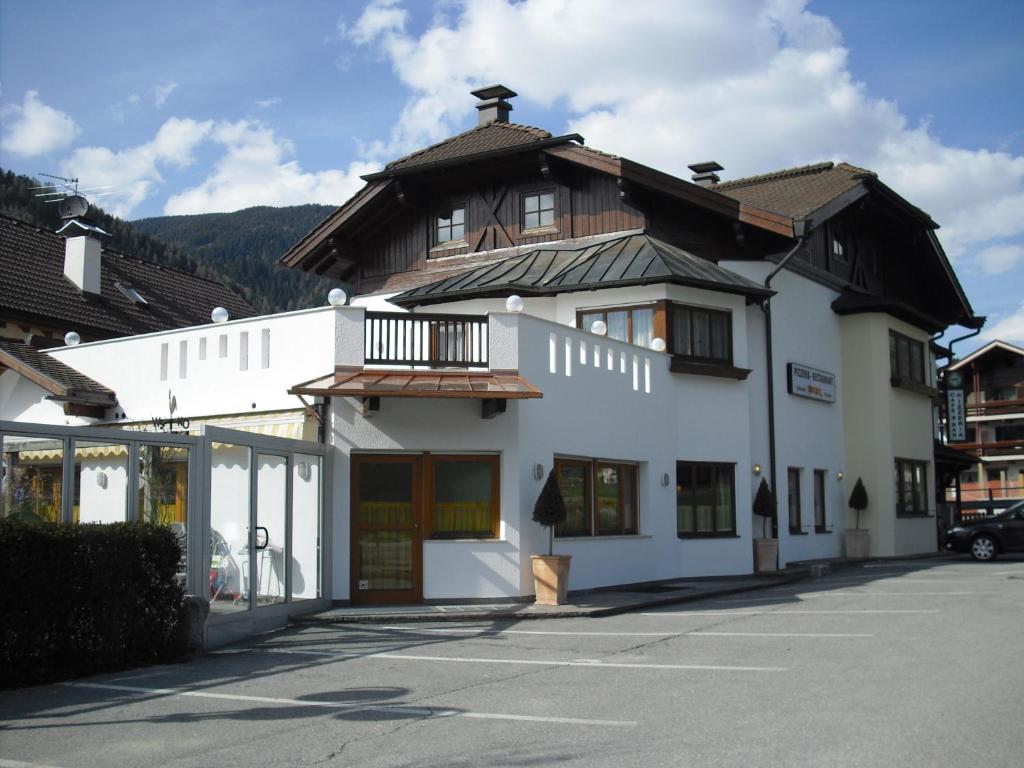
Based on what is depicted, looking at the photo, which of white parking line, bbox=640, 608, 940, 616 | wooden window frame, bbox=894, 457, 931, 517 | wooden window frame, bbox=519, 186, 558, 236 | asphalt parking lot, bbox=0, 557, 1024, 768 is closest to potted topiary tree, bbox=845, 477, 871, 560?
wooden window frame, bbox=894, 457, 931, 517

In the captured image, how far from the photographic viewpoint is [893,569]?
2189 centimetres

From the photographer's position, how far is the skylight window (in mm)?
29945

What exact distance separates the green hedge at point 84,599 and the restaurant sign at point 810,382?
1525cm

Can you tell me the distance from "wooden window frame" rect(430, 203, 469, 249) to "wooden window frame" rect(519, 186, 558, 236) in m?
1.33

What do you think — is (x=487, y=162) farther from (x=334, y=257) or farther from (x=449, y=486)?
(x=449, y=486)

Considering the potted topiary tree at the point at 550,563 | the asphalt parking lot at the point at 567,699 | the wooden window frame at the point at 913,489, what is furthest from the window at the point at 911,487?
the potted topiary tree at the point at 550,563

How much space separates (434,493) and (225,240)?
373 feet

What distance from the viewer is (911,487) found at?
2753 cm

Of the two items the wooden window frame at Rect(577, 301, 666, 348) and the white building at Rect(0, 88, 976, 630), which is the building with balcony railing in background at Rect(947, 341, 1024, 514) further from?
the wooden window frame at Rect(577, 301, 666, 348)

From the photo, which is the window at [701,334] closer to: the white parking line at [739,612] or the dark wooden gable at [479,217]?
the dark wooden gable at [479,217]

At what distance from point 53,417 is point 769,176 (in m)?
18.3

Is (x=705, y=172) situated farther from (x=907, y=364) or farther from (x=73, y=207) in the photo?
(x=73, y=207)

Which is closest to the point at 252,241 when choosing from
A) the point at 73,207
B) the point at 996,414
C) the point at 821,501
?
the point at 996,414

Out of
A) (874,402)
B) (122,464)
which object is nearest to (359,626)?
(122,464)
